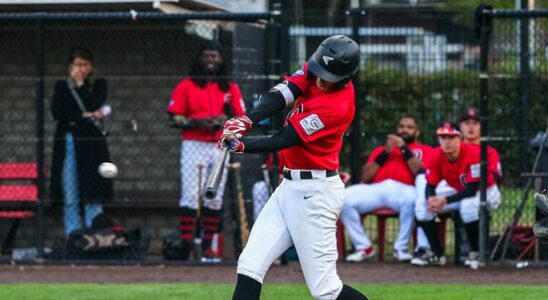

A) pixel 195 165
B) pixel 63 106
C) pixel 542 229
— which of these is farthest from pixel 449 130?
pixel 542 229

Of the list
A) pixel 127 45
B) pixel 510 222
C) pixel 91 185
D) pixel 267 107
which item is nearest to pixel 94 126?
pixel 91 185

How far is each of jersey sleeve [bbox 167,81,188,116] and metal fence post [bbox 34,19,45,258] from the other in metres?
1.21

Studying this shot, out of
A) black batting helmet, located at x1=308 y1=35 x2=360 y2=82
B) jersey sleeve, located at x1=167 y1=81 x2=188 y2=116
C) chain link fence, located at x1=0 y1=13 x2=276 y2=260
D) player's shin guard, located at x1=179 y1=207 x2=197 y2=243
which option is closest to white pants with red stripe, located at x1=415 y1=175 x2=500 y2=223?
chain link fence, located at x1=0 y1=13 x2=276 y2=260

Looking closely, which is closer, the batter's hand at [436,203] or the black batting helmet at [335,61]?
the black batting helmet at [335,61]

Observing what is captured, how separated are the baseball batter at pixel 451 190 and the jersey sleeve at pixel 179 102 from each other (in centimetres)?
236

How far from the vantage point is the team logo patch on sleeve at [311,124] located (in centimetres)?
712

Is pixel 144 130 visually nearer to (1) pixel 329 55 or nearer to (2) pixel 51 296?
(2) pixel 51 296

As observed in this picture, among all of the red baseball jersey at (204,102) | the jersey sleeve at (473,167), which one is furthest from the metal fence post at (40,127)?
the jersey sleeve at (473,167)

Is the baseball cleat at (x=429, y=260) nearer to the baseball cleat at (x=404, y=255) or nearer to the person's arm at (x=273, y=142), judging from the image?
the baseball cleat at (x=404, y=255)

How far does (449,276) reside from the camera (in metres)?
10.9

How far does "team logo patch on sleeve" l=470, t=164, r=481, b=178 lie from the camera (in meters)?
11.6

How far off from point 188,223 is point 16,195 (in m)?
1.79

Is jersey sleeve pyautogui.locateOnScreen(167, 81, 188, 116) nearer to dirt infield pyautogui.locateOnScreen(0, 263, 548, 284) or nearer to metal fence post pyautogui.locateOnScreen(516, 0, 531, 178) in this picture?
dirt infield pyautogui.locateOnScreen(0, 263, 548, 284)

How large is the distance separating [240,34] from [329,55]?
5.87 metres
